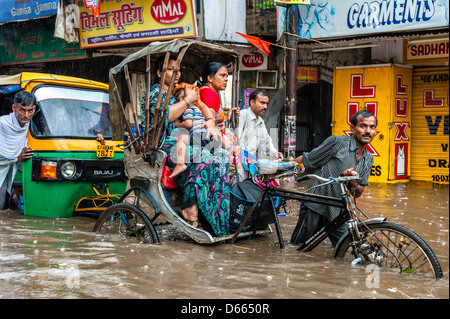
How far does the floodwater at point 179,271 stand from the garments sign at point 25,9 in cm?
854

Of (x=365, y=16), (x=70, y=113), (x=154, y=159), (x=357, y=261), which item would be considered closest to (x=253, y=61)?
(x=365, y=16)

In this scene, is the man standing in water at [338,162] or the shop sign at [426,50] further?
the shop sign at [426,50]

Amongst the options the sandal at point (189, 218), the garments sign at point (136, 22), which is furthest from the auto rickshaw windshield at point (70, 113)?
the garments sign at point (136, 22)

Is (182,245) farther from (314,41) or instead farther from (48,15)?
(48,15)

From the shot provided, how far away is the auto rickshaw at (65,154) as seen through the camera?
650 centimetres

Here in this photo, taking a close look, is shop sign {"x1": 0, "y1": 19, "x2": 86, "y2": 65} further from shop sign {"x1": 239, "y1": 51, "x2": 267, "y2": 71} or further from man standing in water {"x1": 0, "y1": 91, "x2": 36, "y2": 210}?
man standing in water {"x1": 0, "y1": 91, "x2": 36, "y2": 210}

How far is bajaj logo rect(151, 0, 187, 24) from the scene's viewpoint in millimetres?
11023

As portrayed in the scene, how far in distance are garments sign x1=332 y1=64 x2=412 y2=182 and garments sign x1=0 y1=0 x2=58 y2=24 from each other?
723 centimetres

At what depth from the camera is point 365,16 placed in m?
9.66

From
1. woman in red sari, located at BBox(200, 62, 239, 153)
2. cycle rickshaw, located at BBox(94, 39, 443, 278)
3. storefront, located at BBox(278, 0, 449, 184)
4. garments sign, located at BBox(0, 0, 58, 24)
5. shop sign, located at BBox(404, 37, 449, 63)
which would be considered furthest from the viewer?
garments sign, located at BBox(0, 0, 58, 24)

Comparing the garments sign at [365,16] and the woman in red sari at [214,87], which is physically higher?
the garments sign at [365,16]

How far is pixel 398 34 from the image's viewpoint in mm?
9586

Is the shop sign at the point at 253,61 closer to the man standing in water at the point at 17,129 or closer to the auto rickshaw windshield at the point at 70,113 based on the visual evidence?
the auto rickshaw windshield at the point at 70,113

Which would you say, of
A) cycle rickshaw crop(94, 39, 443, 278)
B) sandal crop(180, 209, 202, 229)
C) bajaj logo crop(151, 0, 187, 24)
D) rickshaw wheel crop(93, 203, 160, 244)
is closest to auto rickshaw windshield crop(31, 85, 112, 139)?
cycle rickshaw crop(94, 39, 443, 278)
